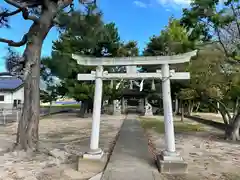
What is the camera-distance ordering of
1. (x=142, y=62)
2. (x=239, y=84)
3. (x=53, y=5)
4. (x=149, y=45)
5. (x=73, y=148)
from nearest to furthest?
1. (x=142, y=62)
2. (x=53, y=5)
3. (x=73, y=148)
4. (x=239, y=84)
5. (x=149, y=45)

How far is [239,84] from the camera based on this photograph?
8383 mm

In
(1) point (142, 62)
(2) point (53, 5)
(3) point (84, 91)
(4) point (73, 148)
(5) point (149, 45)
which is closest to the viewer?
(1) point (142, 62)

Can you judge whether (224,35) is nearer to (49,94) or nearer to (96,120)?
(96,120)

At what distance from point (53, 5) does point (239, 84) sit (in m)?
7.17

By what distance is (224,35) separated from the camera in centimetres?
865

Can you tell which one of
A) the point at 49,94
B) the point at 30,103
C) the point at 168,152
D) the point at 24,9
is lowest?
the point at 168,152

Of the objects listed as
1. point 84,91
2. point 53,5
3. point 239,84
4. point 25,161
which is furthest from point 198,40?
point 84,91

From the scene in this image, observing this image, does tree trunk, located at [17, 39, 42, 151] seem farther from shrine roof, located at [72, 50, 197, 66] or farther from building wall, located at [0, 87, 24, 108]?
building wall, located at [0, 87, 24, 108]

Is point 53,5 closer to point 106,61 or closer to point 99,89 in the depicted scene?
point 106,61

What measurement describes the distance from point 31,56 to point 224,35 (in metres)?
7.16

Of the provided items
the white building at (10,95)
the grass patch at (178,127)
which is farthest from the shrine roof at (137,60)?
the white building at (10,95)

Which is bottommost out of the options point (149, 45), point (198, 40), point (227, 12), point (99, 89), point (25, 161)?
point (25, 161)

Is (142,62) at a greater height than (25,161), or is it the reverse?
(142,62)

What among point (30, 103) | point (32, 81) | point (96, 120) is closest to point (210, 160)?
point (96, 120)
